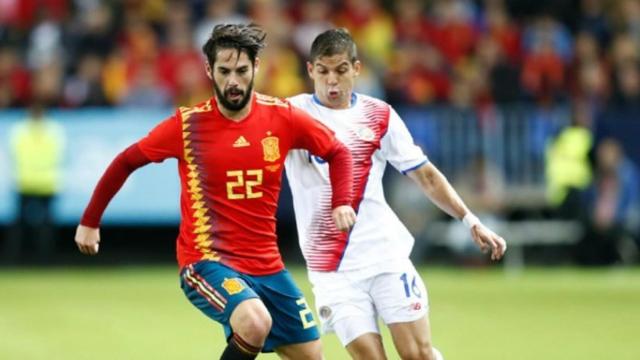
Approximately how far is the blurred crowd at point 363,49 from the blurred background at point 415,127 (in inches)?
1.2

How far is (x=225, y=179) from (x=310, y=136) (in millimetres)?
550

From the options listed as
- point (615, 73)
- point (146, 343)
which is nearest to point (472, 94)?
point (615, 73)

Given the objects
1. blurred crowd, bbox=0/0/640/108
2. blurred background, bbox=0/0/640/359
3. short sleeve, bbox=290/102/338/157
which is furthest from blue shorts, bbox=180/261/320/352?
blurred crowd, bbox=0/0/640/108

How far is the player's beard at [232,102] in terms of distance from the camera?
27.0 feet

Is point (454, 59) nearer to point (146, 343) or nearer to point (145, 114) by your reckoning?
point (145, 114)

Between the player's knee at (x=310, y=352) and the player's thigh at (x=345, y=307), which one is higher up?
the player's thigh at (x=345, y=307)

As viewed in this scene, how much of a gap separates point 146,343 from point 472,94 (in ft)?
28.3

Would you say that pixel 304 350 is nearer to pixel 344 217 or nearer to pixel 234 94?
pixel 344 217

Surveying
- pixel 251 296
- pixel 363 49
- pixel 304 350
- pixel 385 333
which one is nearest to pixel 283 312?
pixel 304 350

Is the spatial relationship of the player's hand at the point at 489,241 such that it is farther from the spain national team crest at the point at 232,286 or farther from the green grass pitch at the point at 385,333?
the green grass pitch at the point at 385,333

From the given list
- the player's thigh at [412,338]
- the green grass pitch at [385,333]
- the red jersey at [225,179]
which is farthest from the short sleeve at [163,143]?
the green grass pitch at [385,333]

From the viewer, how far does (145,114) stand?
20344 millimetres

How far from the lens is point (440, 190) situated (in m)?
8.90

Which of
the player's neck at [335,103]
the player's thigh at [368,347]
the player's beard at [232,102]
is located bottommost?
the player's thigh at [368,347]
